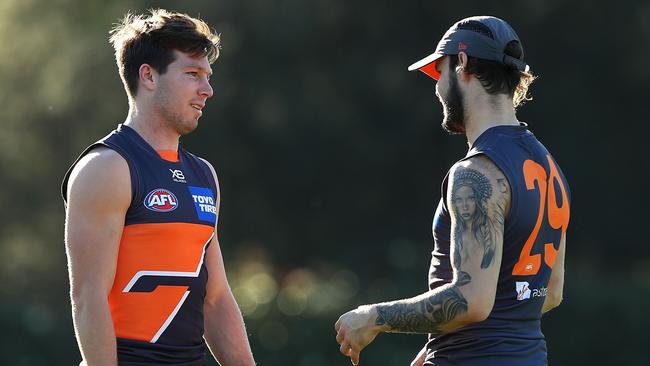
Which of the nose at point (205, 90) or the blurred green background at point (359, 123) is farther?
the blurred green background at point (359, 123)

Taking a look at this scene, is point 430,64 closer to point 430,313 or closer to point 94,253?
point 430,313

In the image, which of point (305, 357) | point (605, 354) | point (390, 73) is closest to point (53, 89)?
point (390, 73)

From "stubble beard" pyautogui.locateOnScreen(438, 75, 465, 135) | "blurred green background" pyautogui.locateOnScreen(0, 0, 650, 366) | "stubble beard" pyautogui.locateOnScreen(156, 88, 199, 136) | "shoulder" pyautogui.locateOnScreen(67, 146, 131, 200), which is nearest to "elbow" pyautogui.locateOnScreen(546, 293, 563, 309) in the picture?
"stubble beard" pyautogui.locateOnScreen(438, 75, 465, 135)

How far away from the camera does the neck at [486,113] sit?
500 cm

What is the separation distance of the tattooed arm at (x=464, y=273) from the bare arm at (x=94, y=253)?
1.02 m

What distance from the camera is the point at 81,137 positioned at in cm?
2125

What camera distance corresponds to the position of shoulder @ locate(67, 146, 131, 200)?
4875 millimetres

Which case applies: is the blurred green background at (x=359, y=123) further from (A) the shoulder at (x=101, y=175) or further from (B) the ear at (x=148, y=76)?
(A) the shoulder at (x=101, y=175)

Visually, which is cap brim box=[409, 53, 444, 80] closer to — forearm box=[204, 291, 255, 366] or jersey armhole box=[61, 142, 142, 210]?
jersey armhole box=[61, 142, 142, 210]

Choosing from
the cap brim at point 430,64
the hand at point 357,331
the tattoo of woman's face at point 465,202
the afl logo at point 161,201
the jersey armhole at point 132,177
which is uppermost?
the cap brim at point 430,64

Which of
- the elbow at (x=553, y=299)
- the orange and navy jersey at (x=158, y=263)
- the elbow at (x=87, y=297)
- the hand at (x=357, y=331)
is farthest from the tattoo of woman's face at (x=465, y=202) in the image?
the elbow at (x=87, y=297)

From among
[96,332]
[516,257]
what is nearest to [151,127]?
[96,332]

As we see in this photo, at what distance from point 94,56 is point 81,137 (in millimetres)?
1546

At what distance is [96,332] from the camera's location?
4.81 m
